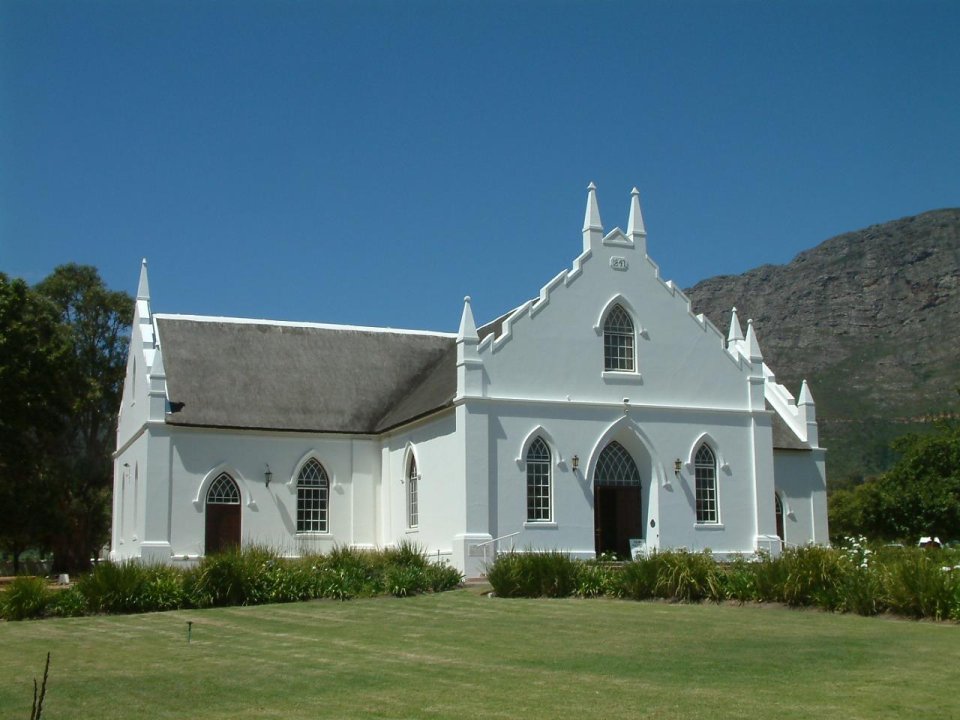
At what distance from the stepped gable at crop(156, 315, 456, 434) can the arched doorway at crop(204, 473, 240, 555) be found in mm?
1995

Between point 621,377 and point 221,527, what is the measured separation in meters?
13.4

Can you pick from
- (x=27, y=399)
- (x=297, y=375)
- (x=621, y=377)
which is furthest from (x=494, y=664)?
(x=27, y=399)

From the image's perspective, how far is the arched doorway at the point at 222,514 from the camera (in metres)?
36.1

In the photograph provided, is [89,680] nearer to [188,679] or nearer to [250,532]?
[188,679]

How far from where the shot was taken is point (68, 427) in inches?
2334

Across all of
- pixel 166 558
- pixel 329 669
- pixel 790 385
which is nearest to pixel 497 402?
pixel 166 558

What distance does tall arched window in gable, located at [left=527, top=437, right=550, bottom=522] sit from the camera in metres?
32.9

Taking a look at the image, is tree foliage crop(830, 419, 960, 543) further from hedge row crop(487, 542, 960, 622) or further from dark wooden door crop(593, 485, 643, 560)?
hedge row crop(487, 542, 960, 622)

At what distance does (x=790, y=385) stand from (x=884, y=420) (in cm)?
1371

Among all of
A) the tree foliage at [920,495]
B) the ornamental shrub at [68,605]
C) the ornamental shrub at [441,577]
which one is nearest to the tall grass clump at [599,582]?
the ornamental shrub at [441,577]

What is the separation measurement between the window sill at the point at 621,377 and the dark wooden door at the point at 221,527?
490 inches

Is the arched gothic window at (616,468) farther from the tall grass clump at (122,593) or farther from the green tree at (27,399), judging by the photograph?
the green tree at (27,399)

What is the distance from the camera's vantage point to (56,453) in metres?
58.6

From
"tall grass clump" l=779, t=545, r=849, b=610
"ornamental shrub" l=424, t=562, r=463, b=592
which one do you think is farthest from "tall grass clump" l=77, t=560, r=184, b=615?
"tall grass clump" l=779, t=545, r=849, b=610
